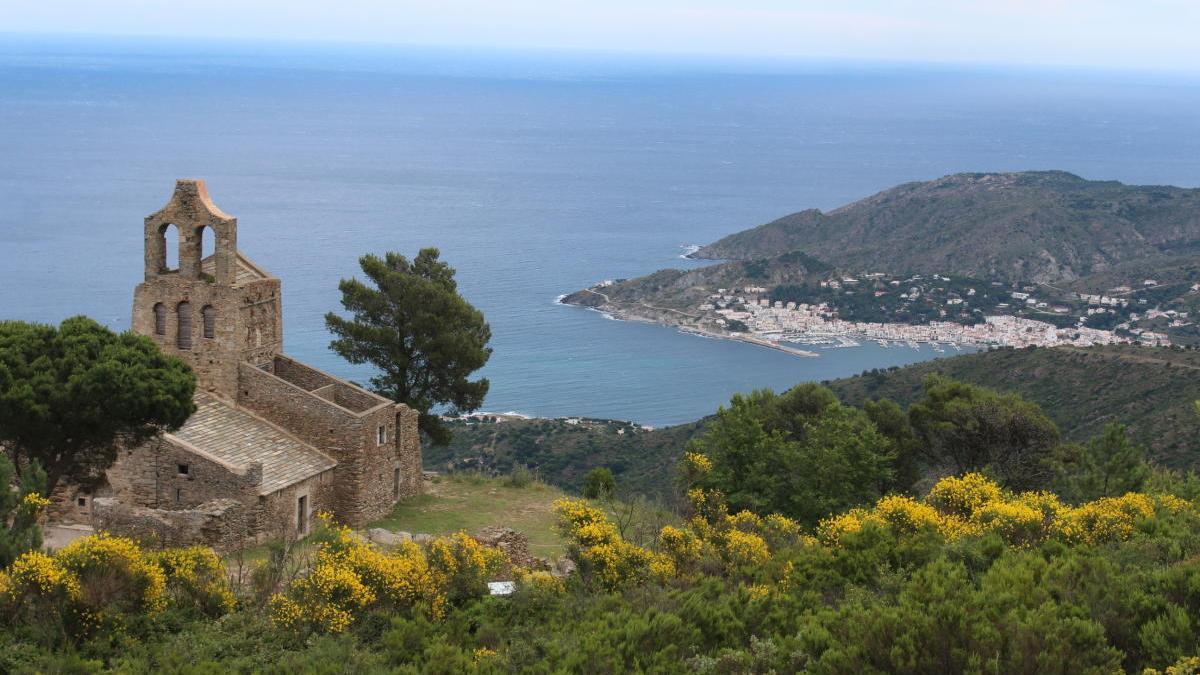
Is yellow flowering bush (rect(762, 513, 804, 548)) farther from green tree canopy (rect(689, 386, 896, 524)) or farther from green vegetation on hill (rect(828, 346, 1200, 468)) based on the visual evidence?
green vegetation on hill (rect(828, 346, 1200, 468))

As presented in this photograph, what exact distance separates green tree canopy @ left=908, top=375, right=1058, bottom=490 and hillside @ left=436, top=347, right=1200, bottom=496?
27.8ft

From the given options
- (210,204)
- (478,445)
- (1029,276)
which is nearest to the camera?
(210,204)

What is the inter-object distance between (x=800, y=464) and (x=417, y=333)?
32.7 feet

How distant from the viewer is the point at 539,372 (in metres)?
91.1

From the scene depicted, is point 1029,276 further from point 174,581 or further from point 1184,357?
point 174,581

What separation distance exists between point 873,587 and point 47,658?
10834mm

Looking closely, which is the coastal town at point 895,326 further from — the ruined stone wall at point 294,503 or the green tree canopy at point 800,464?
the ruined stone wall at point 294,503

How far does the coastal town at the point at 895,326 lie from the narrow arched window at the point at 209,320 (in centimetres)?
7558

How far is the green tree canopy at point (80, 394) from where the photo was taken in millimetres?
22375

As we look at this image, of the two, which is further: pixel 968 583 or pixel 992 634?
pixel 968 583

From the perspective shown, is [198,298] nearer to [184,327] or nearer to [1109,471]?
[184,327]

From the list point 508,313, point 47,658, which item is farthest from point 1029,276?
point 47,658

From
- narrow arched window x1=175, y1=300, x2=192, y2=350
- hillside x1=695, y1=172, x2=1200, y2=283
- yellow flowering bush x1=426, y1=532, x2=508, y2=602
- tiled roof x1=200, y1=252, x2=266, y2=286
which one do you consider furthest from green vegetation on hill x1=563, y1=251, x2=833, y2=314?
yellow flowering bush x1=426, y1=532, x2=508, y2=602

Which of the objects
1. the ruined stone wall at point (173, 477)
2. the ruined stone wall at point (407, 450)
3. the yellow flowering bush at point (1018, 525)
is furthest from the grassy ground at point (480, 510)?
the yellow flowering bush at point (1018, 525)
